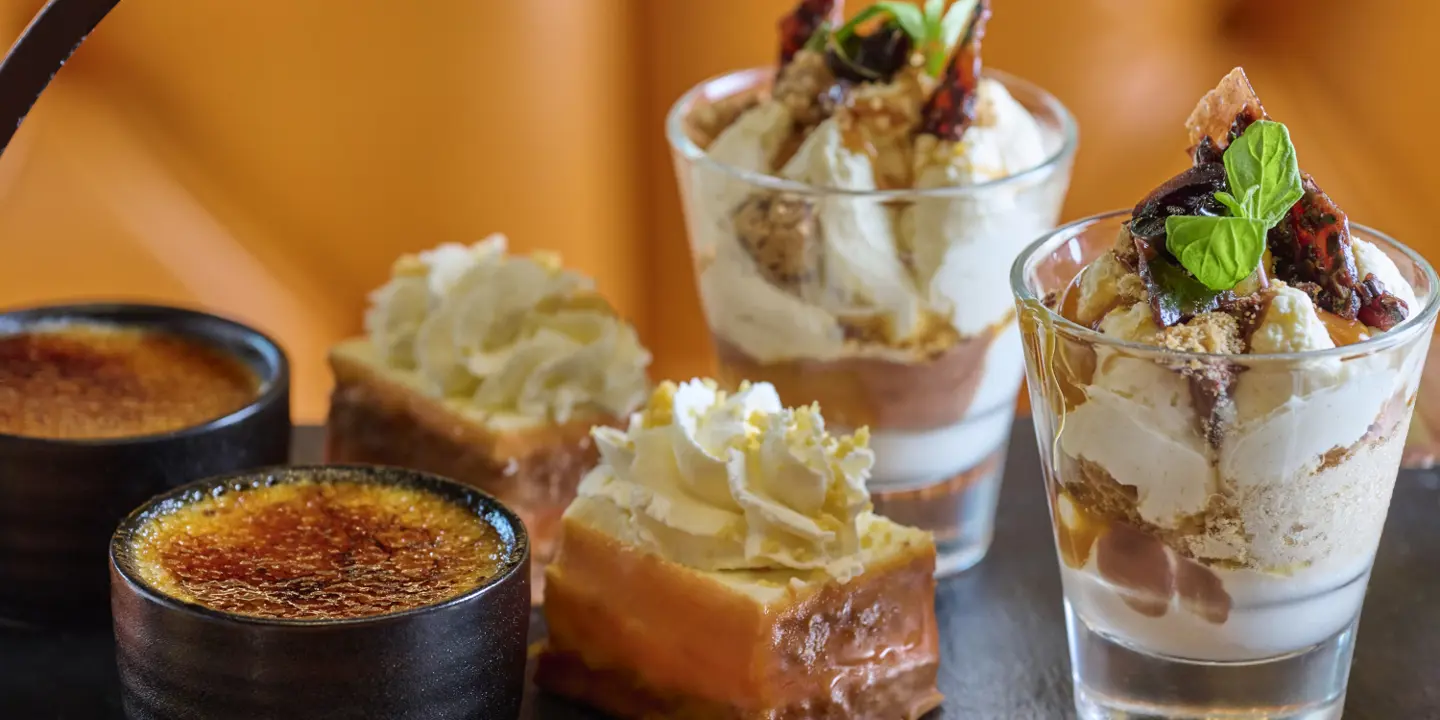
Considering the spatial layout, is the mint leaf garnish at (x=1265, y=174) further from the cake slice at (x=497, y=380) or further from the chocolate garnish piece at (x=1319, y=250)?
the cake slice at (x=497, y=380)

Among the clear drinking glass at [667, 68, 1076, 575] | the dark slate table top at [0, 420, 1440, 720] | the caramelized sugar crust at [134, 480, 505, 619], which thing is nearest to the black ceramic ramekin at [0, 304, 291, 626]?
the dark slate table top at [0, 420, 1440, 720]

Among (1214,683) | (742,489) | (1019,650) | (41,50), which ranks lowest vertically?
(1019,650)

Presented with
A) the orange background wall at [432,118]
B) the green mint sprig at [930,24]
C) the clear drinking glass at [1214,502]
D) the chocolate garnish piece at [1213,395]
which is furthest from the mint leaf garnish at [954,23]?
the orange background wall at [432,118]

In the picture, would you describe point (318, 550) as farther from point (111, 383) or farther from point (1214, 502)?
point (1214, 502)

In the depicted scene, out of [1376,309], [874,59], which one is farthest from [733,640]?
[874,59]

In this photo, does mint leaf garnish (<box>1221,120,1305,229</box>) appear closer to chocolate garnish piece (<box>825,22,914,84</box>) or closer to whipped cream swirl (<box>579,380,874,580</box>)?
whipped cream swirl (<box>579,380,874,580</box>)

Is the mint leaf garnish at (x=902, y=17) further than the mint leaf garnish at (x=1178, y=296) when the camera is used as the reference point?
Yes
